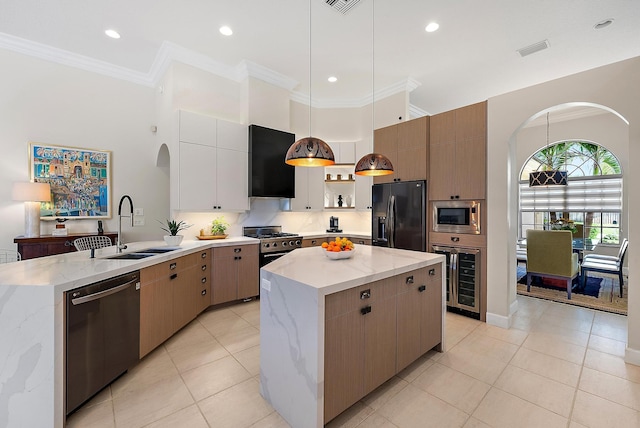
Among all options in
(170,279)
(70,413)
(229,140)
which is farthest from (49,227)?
(70,413)

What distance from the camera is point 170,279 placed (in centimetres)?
273

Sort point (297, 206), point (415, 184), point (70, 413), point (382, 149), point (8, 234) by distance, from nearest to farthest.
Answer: point (70, 413) → point (8, 234) → point (415, 184) → point (382, 149) → point (297, 206)

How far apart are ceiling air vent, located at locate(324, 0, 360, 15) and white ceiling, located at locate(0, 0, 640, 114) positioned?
2.5 inches

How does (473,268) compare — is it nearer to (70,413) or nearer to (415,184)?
(415,184)

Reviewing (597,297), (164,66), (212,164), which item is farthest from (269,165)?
(597,297)

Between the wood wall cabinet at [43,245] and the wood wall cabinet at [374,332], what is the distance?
3762mm

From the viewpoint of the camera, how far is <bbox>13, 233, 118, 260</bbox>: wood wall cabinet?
3312mm

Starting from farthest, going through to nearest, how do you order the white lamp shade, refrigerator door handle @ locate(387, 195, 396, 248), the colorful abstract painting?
1. refrigerator door handle @ locate(387, 195, 396, 248)
2. the colorful abstract painting
3. the white lamp shade

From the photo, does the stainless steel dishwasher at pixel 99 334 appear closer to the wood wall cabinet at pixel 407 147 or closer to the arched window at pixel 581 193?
the wood wall cabinet at pixel 407 147

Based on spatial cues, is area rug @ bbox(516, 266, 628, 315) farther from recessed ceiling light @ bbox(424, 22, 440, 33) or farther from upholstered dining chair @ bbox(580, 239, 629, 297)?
recessed ceiling light @ bbox(424, 22, 440, 33)

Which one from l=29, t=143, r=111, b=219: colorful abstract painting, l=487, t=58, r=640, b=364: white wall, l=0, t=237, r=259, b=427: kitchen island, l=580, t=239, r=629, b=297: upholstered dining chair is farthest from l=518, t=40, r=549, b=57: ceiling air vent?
l=29, t=143, r=111, b=219: colorful abstract painting

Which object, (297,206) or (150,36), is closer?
(150,36)

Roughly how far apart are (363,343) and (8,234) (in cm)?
469

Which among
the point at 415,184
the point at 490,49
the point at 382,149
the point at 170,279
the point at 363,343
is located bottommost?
the point at 363,343
